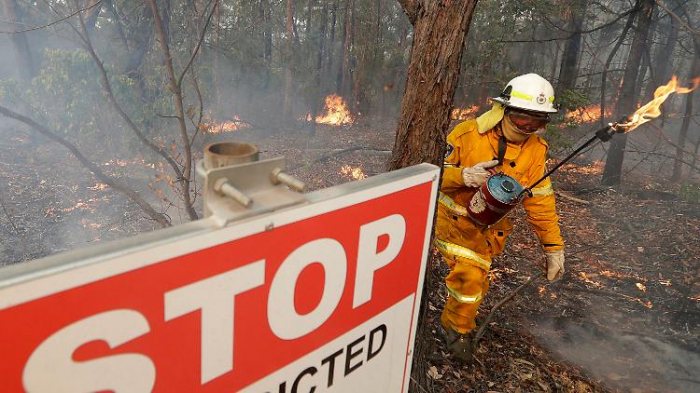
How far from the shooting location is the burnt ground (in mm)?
3799

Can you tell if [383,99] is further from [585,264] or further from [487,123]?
[487,123]

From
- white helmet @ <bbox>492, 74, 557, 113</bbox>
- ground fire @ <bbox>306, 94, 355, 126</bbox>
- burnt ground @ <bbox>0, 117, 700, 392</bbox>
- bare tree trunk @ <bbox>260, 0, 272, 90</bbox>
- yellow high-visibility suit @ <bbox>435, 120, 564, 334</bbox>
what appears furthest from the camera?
bare tree trunk @ <bbox>260, 0, 272, 90</bbox>

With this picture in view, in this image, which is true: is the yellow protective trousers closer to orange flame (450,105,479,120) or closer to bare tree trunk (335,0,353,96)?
orange flame (450,105,479,120)

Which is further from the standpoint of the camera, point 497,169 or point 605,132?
point 497,169

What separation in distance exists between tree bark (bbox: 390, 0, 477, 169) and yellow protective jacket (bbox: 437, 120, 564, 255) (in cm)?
88

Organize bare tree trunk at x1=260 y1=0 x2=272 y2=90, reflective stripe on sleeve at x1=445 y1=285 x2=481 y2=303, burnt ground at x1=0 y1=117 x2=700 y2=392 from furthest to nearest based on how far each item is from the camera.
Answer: bare tree trunk at x1=260 y1=0 x2=272 y2=90 < burnt ground at x1=0 y1=117 x2=700 y2=392 < reflective stripe on sleeve at x1=445 y1=285 x2=481 y2=303

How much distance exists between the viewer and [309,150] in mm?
15094

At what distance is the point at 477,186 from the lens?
3.31m

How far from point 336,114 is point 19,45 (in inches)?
490

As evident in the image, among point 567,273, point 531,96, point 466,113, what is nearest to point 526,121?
point 531,96

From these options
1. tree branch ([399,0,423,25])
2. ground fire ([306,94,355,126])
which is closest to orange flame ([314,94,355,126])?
ground fire ([306,94,355,126])

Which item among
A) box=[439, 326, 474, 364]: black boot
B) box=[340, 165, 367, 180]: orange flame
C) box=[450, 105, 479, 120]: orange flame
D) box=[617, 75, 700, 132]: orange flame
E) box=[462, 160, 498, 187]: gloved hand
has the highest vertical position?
box=[617, 75, 700, 132]: orange flame

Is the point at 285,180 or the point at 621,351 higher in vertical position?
the point at 285,180

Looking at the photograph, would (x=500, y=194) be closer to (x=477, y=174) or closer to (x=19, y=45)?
(x=477, y=174)
